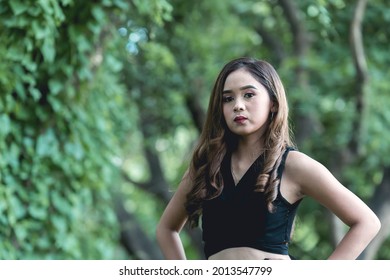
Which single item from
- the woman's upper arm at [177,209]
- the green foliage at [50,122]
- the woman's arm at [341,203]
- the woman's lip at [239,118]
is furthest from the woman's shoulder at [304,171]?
the green foliage at [50,122]

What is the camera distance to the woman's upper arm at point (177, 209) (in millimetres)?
2940

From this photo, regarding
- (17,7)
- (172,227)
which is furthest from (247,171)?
(17,7)

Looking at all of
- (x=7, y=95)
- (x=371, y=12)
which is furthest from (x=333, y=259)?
(x=371, y=12)

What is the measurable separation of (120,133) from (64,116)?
1718mm

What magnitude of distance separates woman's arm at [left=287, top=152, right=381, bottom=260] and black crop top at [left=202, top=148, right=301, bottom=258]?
0.07 metres

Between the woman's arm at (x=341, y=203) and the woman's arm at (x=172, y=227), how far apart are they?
48 centimetres

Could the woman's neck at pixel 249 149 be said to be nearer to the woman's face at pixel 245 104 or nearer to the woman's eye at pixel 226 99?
the woman's face at pixel 245 104

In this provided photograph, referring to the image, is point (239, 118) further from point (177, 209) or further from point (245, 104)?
point (177, 209)

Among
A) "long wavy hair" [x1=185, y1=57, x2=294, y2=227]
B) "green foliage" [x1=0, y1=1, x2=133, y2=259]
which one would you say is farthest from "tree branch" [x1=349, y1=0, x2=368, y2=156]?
"long wavy hair" [x1=185, y1=57, x2=294, y2=227]

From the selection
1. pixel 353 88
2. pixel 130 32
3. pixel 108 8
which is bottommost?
pixel 353 88

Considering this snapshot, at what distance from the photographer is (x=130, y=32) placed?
6605mm

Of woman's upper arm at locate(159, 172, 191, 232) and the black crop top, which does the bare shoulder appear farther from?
woman's upper arm at locate(159, 172, 191, 232)

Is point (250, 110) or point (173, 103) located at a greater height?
point (250, 110)

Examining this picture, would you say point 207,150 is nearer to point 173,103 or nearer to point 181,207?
point 181,207
